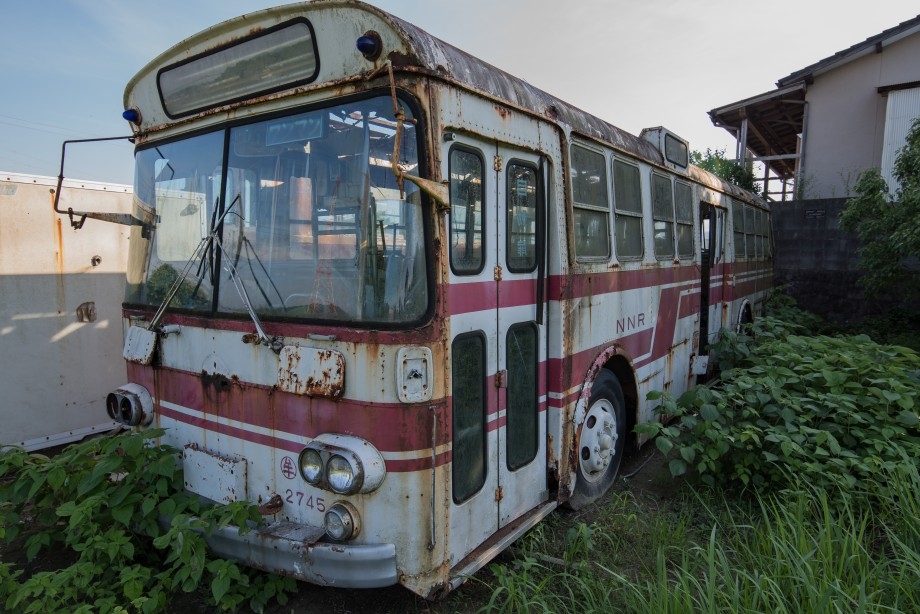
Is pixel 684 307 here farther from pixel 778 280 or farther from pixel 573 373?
pixel 778 280

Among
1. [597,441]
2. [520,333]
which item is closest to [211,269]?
[520,333]

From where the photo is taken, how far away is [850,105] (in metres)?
14.4

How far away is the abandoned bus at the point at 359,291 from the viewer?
2592mm

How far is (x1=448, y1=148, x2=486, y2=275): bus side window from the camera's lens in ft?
9.26

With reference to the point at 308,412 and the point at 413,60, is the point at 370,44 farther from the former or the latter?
the point at 308,412

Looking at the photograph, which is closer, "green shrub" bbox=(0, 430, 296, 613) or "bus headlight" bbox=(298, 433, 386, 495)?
"bus headlight" bbox=(298, 433, 386, 495)

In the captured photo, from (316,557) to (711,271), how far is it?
20.4 ft

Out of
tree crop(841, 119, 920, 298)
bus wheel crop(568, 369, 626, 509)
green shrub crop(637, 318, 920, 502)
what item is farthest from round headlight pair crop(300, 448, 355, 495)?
tree crop(841, 119, 920, 298)

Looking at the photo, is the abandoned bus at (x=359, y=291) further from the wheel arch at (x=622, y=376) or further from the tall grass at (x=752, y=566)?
the tall grass at (x=752, y=566)

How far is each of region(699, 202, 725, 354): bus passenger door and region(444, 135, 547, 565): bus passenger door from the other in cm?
420

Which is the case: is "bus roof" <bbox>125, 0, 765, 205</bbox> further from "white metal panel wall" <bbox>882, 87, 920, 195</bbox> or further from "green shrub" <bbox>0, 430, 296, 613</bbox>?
"white metal panel wall" <bbox>882, 87, 920, 195</bbox>

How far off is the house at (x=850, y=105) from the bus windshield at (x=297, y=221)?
1390cm

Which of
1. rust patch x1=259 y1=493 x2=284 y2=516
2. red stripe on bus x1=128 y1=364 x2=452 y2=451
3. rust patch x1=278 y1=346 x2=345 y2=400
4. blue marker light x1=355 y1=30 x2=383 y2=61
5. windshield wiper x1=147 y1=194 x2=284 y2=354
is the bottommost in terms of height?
rust patch x1=259 y1=493 x2=284 y2=516

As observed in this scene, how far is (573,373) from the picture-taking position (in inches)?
148
